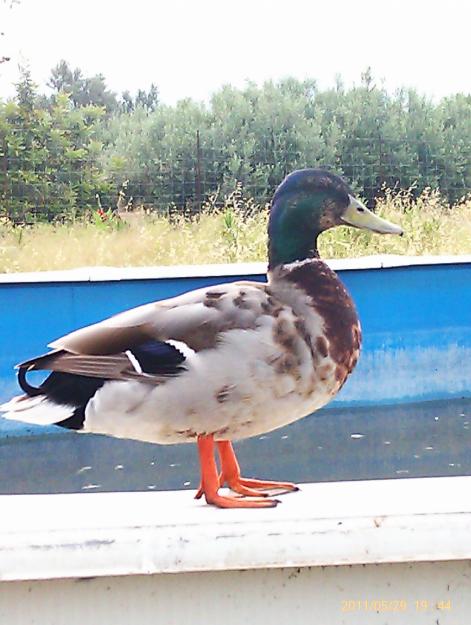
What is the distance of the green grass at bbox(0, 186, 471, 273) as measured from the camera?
7.64m

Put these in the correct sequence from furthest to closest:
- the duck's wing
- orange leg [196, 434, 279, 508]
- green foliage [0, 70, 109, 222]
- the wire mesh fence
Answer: the wire mesh fence
green foliage [0, 70, 109, 222]
the duck's wing
orange leg [196, 434, 279, 508]

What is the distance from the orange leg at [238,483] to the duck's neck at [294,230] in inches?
11.7

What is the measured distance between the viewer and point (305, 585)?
4.01 ft

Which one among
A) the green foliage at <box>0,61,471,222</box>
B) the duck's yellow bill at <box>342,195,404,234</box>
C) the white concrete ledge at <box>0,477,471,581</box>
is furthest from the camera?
the green foliage at <box>0,61,471,222</box>

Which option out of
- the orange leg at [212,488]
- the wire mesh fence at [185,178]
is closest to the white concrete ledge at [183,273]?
the orange leg at [212,488]

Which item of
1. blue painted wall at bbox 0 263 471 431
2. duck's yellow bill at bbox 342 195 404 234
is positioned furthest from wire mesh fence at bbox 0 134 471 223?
duck's yellow bill at bbox 342 195 404 234

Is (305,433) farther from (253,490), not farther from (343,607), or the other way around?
(343,607)

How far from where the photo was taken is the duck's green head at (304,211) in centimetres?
166

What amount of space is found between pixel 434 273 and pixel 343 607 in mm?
4497

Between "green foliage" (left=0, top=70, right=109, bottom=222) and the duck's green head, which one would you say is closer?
the duck's green head

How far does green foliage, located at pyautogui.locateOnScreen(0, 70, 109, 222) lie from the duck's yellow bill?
8.17 m

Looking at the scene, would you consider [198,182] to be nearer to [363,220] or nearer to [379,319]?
[379,319]

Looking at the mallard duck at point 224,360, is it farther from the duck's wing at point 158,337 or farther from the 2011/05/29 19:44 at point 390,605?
the 2011/05/29 19:44 at point 390,605

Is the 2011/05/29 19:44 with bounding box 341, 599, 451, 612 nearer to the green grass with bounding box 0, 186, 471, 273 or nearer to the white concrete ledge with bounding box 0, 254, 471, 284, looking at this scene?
the white concrete ledge with bounding box 0, 254, 471, 284
